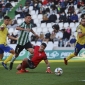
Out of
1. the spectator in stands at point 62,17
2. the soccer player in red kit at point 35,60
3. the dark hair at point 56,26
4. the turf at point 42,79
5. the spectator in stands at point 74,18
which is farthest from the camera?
the spectator in stands at point 62,17

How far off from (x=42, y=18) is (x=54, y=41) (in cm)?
393

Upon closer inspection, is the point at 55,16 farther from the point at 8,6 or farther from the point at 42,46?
the point at 42,46

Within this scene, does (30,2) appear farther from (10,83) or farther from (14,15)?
(10,83)

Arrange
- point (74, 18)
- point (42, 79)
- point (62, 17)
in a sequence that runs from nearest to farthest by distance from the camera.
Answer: point (42, 79) → point (74, 18) → point (62, 17)

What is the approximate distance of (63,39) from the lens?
22.9 meters

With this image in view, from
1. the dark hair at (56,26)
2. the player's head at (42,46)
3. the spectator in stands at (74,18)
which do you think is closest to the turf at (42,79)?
the player's head at (42,46)

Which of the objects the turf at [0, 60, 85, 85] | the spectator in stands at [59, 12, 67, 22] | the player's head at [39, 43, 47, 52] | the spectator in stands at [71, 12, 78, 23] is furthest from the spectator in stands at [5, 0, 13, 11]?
the turf at [0, 60, 85, 85]

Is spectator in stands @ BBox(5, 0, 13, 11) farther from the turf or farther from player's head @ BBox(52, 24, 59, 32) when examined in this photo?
the turf

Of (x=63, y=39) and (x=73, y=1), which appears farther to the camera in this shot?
(x=73, y=1)

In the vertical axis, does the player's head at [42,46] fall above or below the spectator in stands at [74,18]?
above

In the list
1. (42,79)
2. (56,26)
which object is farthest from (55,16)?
(42,79)

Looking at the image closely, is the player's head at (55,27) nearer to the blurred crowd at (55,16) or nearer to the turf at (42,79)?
the blurred crowd at (55,16)

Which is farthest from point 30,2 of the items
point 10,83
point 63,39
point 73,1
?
point 10,83

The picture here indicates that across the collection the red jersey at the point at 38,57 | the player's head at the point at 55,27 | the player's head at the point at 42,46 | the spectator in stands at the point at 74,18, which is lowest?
the player's head at the point at 55,27
